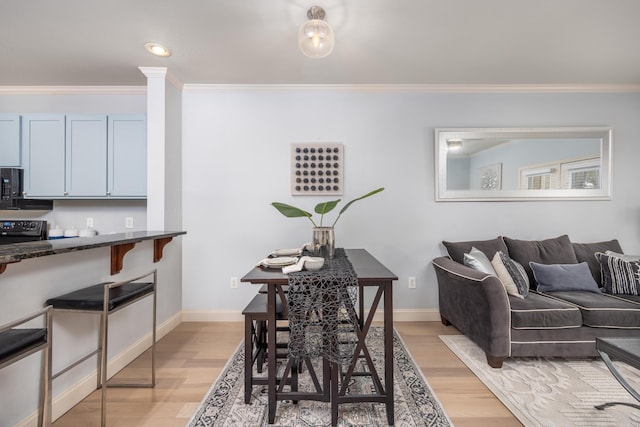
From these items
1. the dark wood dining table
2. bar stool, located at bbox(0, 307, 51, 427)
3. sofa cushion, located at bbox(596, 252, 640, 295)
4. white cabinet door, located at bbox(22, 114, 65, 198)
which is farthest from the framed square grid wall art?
sofa cushion, located at bbox(596, 252, 640, 295)

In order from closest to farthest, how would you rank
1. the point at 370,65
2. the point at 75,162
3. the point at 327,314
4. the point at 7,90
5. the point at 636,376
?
the point at 327,314
the point at 636,376
the point at 370,65
the point at 75,162
the point at 7,90

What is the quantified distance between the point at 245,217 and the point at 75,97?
2.31m

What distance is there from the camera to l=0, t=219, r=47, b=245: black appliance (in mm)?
2613

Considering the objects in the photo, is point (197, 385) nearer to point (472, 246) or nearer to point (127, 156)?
point (127, 156)

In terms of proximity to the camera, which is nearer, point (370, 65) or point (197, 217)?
point (370, 65)

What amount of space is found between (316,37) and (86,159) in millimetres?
2669

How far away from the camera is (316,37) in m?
1.73

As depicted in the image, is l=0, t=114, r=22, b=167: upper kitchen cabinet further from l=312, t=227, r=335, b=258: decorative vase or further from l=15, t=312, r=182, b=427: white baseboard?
l=312, t=227, r=335, b=258: decorative vase

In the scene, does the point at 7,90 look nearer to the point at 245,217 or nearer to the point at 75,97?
the point at 75,97

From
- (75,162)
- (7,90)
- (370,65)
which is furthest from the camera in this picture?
(7,90)

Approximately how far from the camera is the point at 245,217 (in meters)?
3.08

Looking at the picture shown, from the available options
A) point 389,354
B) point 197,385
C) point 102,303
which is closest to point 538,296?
point 389,354

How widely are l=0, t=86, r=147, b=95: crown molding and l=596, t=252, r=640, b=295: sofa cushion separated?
16.2 ft

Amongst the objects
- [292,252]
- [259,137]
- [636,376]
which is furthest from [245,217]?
[636,376]
